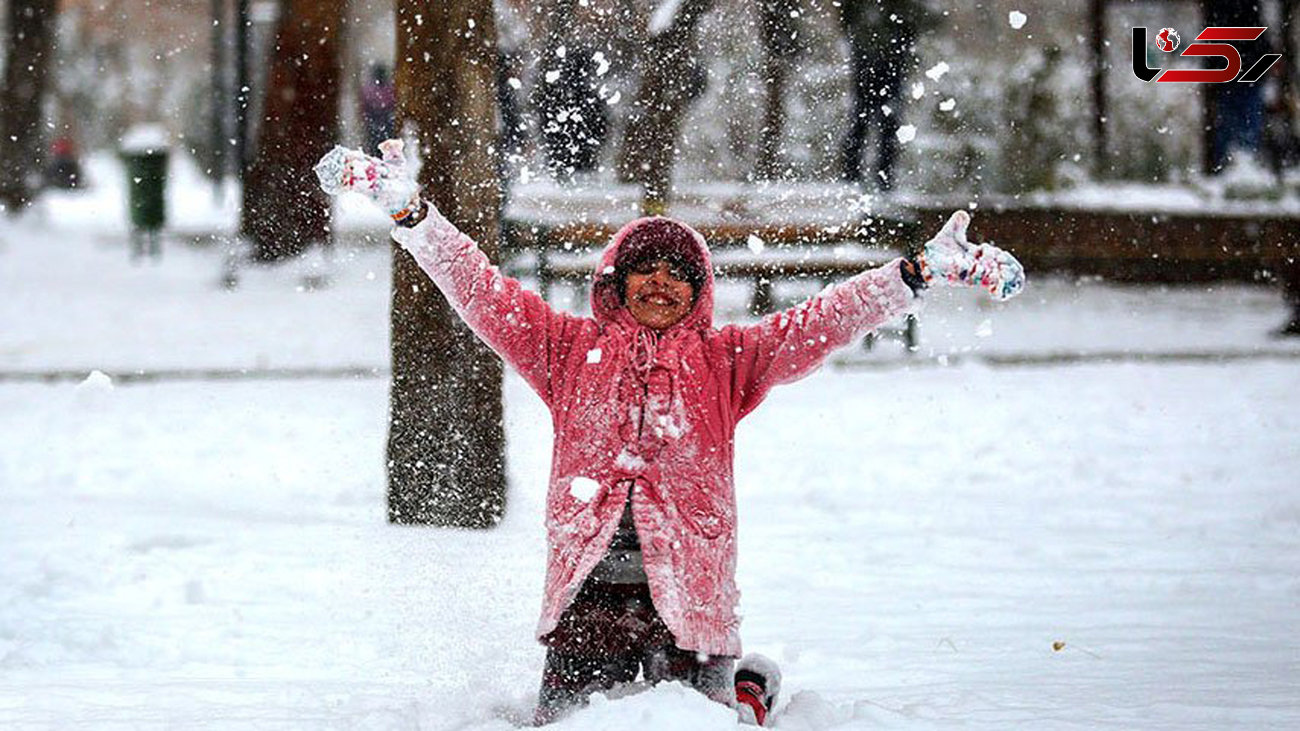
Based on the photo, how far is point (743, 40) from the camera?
1747 cm

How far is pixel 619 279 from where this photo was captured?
152 inches

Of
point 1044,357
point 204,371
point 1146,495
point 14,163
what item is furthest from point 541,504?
point 14,163

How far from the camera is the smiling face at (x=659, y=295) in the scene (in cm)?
378

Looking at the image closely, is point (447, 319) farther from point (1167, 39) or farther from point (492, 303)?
point (1167, 39)

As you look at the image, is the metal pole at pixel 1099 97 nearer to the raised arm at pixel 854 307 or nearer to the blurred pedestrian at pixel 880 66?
the blurred pedestrian at pixel 880 66

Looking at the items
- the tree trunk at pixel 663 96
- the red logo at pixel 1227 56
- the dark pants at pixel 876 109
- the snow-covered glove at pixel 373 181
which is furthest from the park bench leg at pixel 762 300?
the snow-covered glove at pixel 373 181

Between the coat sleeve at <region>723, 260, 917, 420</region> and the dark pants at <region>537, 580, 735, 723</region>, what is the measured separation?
49cm

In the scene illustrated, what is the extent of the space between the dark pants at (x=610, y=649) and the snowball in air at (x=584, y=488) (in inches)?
7.3

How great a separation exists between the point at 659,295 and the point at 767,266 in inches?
261

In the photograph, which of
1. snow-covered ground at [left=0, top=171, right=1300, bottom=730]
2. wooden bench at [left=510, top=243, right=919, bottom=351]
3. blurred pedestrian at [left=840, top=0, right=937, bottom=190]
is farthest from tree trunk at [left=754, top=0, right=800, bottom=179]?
snow-covered ground at [left=0, top=171, right=1300, bottom=730]

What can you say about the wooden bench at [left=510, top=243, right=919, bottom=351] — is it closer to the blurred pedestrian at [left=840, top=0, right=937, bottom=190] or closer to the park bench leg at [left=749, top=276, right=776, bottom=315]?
the park bench leg at [left=749, top=276, right=776, bottom=315]

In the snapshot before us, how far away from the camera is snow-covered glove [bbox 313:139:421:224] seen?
3.52m

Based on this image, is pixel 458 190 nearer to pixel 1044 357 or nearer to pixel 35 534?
pixel 35 534

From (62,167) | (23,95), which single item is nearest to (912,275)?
(23,95)
